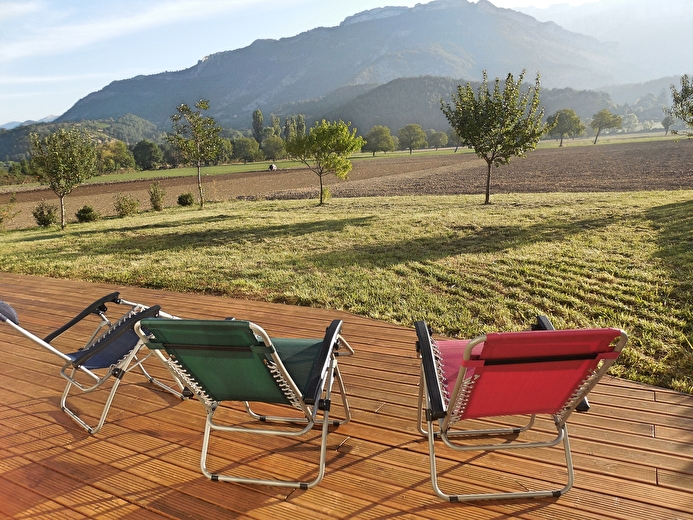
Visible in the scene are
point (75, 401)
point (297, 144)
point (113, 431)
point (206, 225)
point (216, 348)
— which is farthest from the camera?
point (297, 144)

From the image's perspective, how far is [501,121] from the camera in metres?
15.8

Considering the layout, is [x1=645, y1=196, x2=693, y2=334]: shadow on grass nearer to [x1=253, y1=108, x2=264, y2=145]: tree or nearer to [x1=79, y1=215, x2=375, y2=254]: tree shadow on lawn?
[x1=79, y1=215, x2=375, y2=254]: tree shadow on lawn

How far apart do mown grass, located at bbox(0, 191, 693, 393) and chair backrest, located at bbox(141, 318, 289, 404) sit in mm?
2645

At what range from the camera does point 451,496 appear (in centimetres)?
211

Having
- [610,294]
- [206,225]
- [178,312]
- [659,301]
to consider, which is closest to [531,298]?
[610,294]

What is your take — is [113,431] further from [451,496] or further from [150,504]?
[451,496]

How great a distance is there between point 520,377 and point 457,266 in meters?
5.16

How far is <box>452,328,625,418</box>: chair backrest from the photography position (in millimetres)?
1709

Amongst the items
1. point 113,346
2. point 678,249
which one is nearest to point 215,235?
point 113,346

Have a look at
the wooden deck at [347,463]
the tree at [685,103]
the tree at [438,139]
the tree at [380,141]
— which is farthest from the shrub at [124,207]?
the tree at [438,139]

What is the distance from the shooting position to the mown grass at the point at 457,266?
4672 mm

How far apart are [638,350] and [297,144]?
16.0 m

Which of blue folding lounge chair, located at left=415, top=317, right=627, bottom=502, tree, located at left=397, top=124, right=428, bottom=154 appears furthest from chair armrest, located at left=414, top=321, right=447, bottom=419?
tree, located at left=397, top=124, right=428, bottom=154

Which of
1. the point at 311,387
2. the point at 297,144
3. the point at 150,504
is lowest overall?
the point at 150,504
